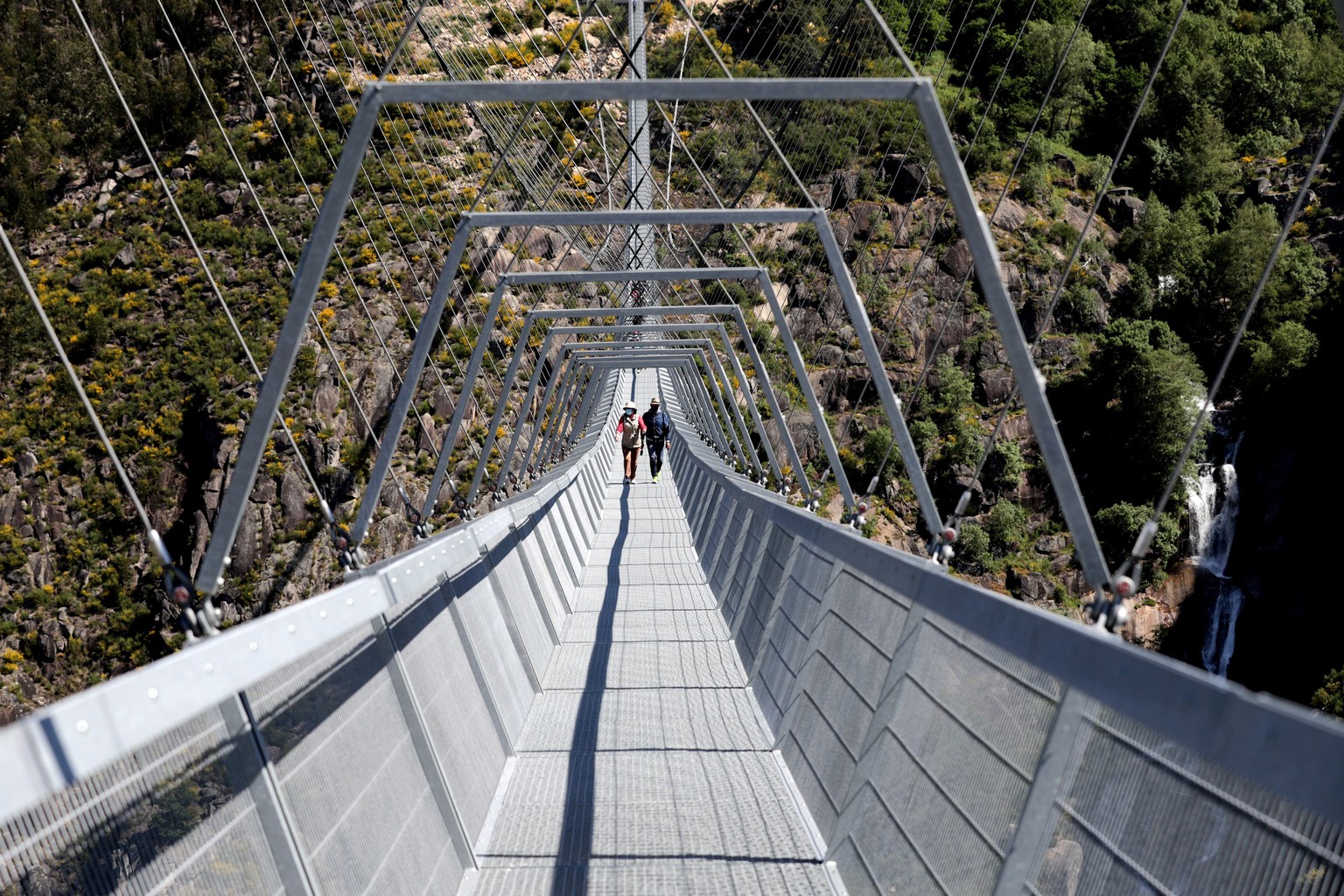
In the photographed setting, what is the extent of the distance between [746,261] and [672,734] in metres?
59.1

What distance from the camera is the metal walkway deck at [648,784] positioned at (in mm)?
4520

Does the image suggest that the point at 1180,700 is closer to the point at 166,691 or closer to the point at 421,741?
the point at 166,691

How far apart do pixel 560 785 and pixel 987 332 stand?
70496 mm

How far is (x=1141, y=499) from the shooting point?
210ft

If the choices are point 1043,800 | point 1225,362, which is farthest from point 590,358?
point 1043,800

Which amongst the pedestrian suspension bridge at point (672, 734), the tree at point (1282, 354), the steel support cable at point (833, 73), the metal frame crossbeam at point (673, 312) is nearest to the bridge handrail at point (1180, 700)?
the pedestrian suspension bridge at point (672, 734)

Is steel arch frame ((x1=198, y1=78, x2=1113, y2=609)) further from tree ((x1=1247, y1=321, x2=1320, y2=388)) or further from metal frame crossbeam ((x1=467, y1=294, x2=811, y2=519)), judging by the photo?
tree ((x1=1247, y1=321, x2=1320, y2=388))

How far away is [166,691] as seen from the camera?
94.3 inches

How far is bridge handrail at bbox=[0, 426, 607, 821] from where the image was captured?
190 centimetres

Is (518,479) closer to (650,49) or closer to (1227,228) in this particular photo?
(650,49)

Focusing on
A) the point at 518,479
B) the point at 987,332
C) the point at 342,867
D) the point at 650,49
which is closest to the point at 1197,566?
the point at 987,332

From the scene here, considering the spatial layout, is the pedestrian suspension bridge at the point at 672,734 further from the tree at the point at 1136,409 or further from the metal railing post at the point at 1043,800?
the tree at the point at 1136,409

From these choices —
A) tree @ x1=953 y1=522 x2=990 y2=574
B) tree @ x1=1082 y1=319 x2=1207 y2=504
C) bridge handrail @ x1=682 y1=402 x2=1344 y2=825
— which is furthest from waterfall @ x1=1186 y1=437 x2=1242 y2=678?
bridge handrail @ x1=682 y1=402 x2=1344 y2=825

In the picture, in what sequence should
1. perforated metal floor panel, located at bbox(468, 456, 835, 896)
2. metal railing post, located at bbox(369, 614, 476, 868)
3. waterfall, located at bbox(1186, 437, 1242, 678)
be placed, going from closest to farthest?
metal railing post, located at bbox(369, 614, 476, 868) < perforated metal floor panel, located at bbox(468, 456, 835, 896) < waterfall, located at bbox(1186, 437, 1242, 678)
